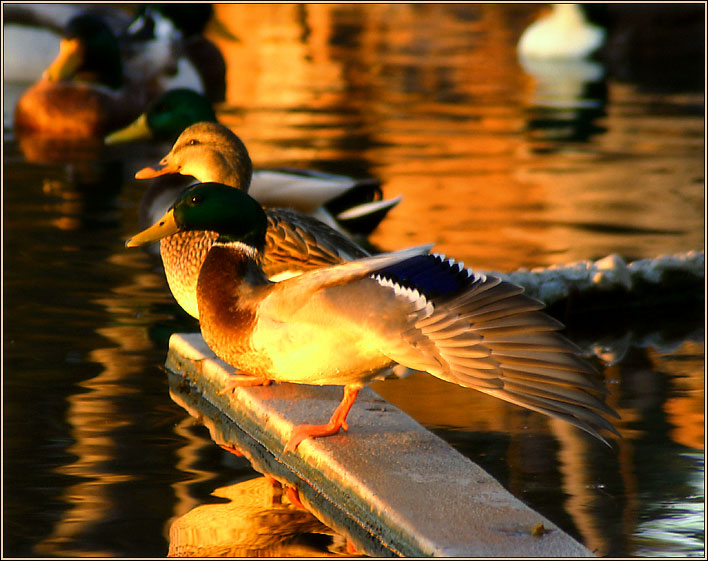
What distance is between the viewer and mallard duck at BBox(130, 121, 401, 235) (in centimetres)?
559

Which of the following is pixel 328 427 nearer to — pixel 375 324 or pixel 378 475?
pixel 378 475

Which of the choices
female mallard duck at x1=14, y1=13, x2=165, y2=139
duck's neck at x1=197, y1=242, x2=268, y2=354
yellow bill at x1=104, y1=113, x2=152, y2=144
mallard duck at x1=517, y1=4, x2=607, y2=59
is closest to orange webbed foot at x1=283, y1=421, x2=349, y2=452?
duck's neck at x1=197, y1=242, x2=268, y2=354

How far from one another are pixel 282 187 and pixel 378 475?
117 inches

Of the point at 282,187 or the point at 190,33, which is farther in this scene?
the point at 190,33

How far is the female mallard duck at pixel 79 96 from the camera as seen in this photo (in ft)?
36.6

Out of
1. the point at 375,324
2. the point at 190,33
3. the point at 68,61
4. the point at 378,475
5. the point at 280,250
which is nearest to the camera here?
the point at 375,324

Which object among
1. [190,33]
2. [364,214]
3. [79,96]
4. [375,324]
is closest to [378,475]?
[375,324]

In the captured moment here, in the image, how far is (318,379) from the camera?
405cm

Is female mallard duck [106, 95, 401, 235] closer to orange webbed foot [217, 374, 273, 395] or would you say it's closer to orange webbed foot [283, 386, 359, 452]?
orange webbed foot [217, 374, 273, 395]

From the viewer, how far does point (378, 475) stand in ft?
13.1

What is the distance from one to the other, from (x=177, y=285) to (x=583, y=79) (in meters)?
11.3

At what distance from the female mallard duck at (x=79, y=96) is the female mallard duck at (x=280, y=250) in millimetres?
6138

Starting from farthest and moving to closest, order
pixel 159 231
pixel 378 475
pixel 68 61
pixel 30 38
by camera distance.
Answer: pixel 30 38 < pixel 68 61 < pixel 159 231 < pixel 378 475

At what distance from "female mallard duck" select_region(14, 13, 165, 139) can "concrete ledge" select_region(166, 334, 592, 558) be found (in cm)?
646
